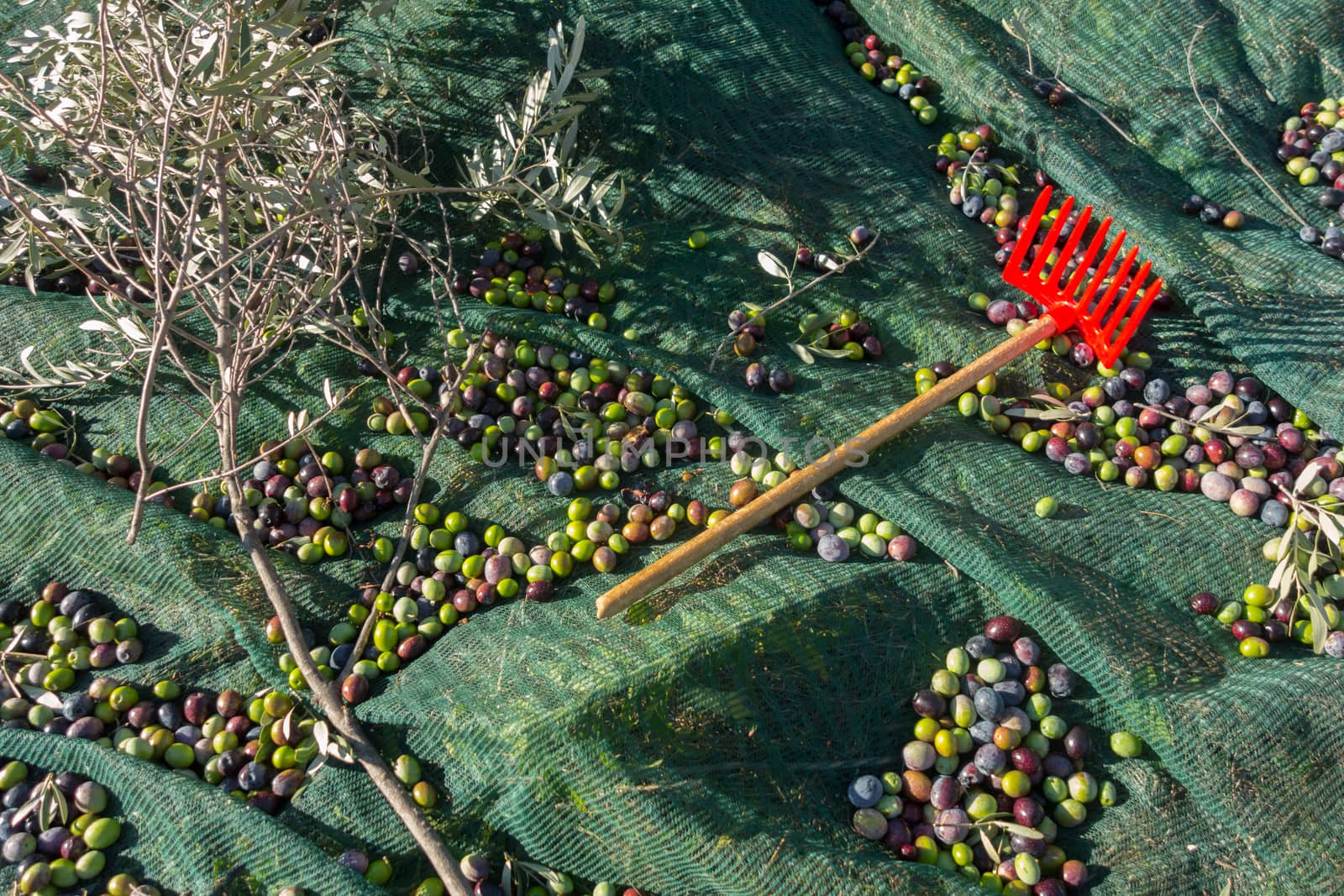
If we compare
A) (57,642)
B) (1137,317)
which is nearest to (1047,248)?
(1137,317)

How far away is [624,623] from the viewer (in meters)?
2.33

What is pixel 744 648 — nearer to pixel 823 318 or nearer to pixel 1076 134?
pixel 823 318

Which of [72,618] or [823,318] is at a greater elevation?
[823,318]

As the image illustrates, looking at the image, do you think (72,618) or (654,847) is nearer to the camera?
(654,847)

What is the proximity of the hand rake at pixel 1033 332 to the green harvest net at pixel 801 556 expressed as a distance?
9 centimetres

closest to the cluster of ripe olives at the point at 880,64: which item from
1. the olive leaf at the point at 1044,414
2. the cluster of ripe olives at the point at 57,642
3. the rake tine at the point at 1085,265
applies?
the rake tine at the point at 1085,265

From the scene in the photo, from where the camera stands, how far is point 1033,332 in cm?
274

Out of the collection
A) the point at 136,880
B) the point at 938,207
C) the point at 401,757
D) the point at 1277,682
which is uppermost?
the point at 938,207

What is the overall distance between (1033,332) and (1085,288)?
29 cm

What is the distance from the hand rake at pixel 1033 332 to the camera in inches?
94.1

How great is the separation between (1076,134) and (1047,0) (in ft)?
2.09

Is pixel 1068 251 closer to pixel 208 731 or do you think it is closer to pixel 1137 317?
pixel 1137 317

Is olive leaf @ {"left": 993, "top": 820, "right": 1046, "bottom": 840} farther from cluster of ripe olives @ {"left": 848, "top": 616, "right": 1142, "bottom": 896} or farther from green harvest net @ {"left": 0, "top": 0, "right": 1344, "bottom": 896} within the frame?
green harvest net @ {"left": 0, "top": 0, "right": 1344, "bottom": 896}

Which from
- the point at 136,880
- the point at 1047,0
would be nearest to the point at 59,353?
the point at 136,880
